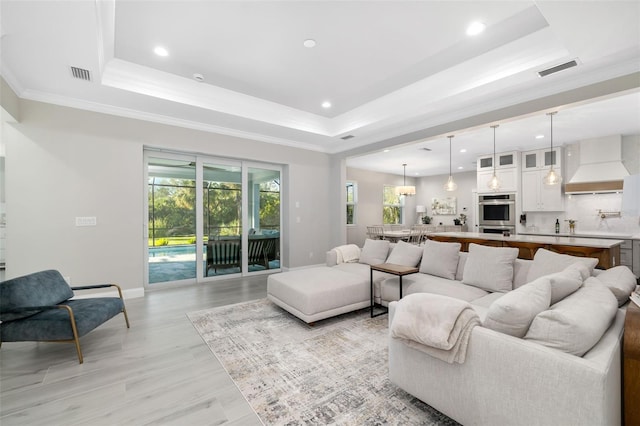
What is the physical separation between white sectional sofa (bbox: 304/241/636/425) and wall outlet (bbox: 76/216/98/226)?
4.36 meters

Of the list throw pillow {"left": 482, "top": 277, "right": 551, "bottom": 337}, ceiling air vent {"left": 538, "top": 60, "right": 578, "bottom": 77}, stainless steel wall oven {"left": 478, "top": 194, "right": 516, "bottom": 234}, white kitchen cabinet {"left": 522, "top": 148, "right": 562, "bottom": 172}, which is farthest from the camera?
stainless steel wall oven {"left": 478, "top": 194, "right": 516, "bottom": 234}

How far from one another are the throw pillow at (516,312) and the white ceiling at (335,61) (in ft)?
7.28

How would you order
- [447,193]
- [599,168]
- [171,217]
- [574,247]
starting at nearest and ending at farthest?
1. [574,247]
2. [171,217]
3. [599,168]
4. [447,193]

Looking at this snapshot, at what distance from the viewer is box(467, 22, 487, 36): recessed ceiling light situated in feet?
8.93

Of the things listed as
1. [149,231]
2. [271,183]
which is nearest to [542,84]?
[271,183]

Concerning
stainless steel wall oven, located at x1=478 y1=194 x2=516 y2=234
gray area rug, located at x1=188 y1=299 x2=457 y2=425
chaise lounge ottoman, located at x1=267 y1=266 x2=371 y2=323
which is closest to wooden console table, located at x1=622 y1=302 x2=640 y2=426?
gray area rug, located at x1=188 y1=299 x2=457 y2=425

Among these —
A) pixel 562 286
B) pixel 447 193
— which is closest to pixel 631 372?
pixel 562 286

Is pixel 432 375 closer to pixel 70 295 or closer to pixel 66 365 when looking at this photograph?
pixel 66 365

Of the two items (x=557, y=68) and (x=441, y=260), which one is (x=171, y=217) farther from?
(x=557, y=68)

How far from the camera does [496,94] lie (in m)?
3.58

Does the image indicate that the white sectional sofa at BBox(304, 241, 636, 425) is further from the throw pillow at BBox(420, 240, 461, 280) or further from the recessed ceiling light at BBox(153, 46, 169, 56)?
the recessed ceiling light at BBox(153, 46, 169, 56)

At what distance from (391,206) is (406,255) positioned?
690cm

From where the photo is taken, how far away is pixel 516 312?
145 cm

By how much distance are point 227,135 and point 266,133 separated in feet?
2.48
